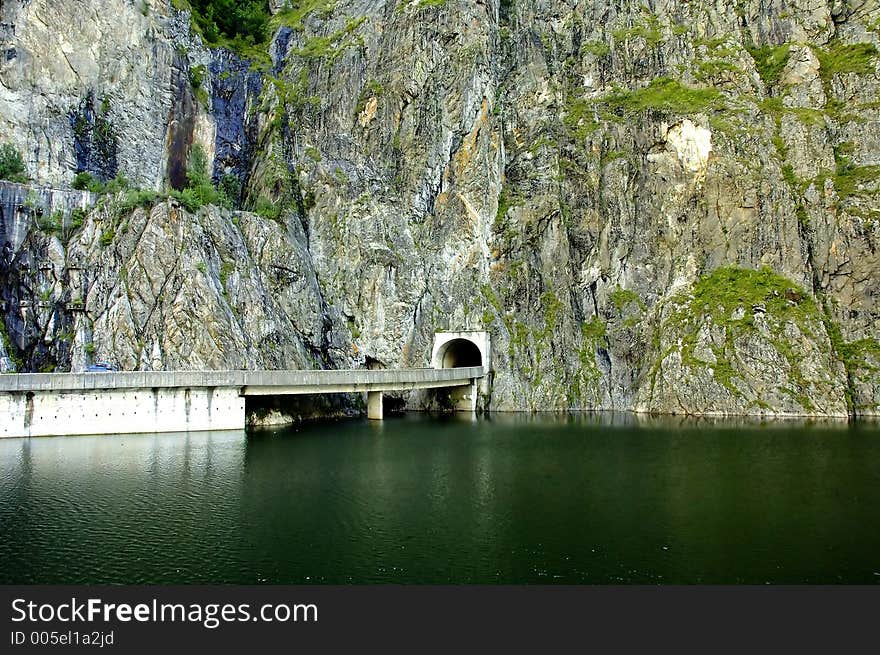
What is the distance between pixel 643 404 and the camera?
232 ft

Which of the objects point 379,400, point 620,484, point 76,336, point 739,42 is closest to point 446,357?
point 379,400

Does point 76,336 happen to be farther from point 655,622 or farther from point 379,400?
point 655,622

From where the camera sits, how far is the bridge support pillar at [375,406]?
6378 cm

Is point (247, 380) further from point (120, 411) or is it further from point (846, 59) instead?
point (846, 59)

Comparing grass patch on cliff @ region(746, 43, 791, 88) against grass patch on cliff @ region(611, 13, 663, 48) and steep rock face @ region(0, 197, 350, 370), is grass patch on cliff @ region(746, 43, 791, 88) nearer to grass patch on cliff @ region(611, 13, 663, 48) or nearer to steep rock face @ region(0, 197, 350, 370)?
grass patch on cliff @ region(611, 13, 663, 48)

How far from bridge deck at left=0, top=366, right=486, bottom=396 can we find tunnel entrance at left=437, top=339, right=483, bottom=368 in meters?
7.82

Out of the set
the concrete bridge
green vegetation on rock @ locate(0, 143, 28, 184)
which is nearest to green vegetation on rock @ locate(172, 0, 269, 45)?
green vegetation on rock @ locate(0, 143, 28, 184)

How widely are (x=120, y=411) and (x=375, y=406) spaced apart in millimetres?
22887

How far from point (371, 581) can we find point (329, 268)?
58236mm

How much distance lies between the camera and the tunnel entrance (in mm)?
77287

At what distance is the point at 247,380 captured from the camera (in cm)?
5316

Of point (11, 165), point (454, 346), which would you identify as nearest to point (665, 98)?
point (454, 346)

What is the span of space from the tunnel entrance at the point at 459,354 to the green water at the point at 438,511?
3094 centimetres

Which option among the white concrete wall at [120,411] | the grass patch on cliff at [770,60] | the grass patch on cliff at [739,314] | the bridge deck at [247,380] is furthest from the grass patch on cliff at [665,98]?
the white concrete wall at [120,411]
